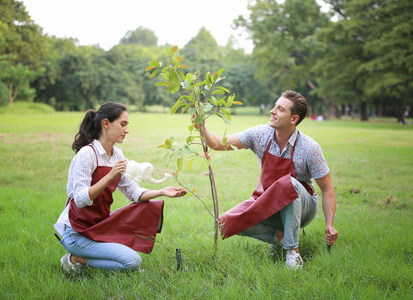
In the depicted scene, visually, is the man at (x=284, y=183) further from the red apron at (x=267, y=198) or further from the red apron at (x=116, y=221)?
the red apron at (x=116, y=221)

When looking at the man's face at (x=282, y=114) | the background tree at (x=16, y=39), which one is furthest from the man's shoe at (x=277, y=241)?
the background tree at (x=16, y=39)

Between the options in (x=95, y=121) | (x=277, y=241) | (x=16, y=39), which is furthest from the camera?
(x=16, y=39)

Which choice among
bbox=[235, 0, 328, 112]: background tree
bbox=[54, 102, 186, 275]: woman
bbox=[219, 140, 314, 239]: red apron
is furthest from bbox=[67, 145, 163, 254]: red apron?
bbox=[235, 0, 328, 112]: background tree

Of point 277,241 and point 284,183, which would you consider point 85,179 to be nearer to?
point 284,183

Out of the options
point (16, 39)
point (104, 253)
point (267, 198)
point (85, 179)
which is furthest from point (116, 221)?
point (16, 39)

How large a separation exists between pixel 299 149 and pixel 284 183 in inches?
16.1

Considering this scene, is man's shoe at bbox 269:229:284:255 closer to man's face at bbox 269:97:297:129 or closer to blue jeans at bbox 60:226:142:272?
man's face at bbox 269:97:297:129

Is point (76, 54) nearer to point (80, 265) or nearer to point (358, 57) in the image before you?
point (358, 57)

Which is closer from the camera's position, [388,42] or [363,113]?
[388,42]

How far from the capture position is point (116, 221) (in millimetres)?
2816

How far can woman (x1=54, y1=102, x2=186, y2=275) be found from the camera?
8.70 ft

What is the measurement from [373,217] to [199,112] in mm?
2969

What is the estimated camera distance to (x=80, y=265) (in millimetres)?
2766

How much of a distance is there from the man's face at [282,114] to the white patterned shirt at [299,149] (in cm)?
14
